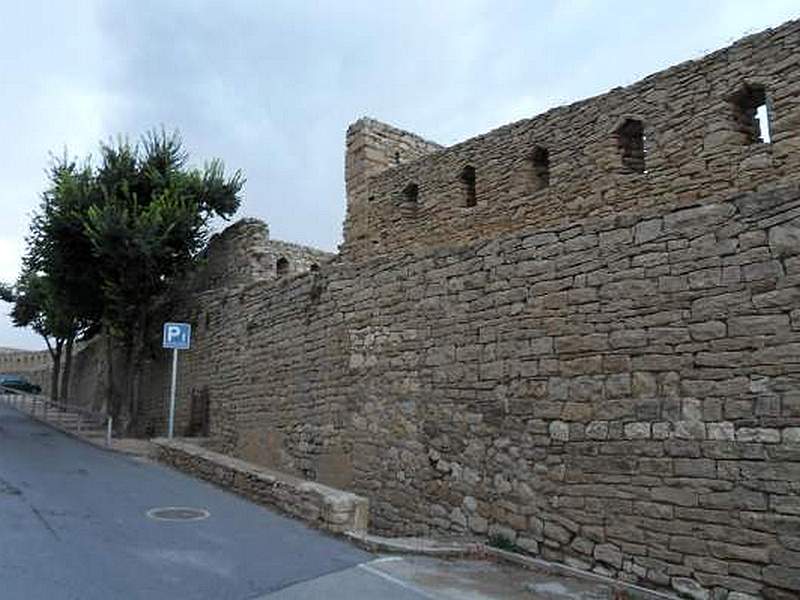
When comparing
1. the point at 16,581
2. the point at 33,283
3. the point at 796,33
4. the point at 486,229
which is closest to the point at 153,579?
the point at 16,581

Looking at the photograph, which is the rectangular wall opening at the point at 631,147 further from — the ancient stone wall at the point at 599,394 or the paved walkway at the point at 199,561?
the paved walkway at the point at 199,561

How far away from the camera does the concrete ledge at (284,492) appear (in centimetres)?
799

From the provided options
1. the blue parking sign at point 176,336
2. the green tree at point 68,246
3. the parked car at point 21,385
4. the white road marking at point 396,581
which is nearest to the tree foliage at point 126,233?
the green tree at point 68,246

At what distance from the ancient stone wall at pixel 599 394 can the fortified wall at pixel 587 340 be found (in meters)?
0.02

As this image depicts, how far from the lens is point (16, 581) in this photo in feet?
18.7

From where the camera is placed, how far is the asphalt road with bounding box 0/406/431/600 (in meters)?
5.73

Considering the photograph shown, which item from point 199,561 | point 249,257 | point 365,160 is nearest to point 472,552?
point 199,561

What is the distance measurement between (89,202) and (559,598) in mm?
16594

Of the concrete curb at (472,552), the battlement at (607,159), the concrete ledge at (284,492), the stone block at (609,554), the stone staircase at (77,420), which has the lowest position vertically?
the concrete curb at (472,552)

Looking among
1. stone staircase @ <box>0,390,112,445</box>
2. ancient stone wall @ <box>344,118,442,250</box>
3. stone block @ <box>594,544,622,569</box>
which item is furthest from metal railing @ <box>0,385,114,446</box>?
stone block @ <box>594,544,622,569</box>

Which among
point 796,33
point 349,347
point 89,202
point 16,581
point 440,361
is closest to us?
point 16,581

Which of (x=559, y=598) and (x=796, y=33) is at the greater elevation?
(x=796, y=33)

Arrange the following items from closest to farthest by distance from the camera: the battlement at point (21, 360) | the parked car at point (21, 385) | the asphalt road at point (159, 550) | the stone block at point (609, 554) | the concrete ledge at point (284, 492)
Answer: the asphalt road at point (159, 550)
the stone block at point (609, 554)
the concrete ledge at point (284, 492)
the parked car at point (21, 385)
the battlement at point (21, 360)

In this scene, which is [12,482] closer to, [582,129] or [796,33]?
[582,129]
